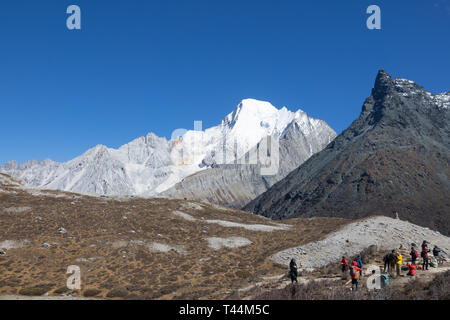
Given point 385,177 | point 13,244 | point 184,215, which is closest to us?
point 13,244

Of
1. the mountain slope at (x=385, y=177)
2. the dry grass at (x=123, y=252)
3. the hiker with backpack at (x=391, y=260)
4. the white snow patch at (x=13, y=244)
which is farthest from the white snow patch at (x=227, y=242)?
the mountain slope at (x=385, y=177)

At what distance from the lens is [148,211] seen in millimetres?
49906

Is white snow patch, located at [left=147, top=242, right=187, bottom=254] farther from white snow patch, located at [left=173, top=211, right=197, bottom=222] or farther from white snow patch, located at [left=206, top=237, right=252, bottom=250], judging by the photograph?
white snow patch, located at [left=173, top=211, right=197, bottom=222]

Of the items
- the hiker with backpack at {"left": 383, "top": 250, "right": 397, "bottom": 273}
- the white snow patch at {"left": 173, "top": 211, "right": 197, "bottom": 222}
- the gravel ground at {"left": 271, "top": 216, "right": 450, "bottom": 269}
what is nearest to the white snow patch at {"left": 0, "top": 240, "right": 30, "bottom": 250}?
the white snow patch at {"left": 173, "top": 211, "right": 197, "bottom": 222}

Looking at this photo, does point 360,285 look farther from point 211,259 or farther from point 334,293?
point 211,259

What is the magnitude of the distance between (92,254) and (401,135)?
19043 centimetres

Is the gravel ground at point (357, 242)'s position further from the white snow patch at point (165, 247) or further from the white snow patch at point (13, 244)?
the white snow patch at point (13, 244)

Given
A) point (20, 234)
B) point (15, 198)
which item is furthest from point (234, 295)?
point (15, 198)

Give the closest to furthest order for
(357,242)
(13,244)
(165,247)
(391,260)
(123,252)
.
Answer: (391,260)
(13,244)
(123,252)
(357,242)
(165,247)

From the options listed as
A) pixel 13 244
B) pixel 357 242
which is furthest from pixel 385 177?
pixel 13 244

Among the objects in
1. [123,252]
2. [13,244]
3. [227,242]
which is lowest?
[123,252]

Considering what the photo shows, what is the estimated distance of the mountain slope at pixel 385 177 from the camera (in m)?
129

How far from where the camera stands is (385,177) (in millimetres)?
147375

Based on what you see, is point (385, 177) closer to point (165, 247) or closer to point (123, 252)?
point (165, 247)
